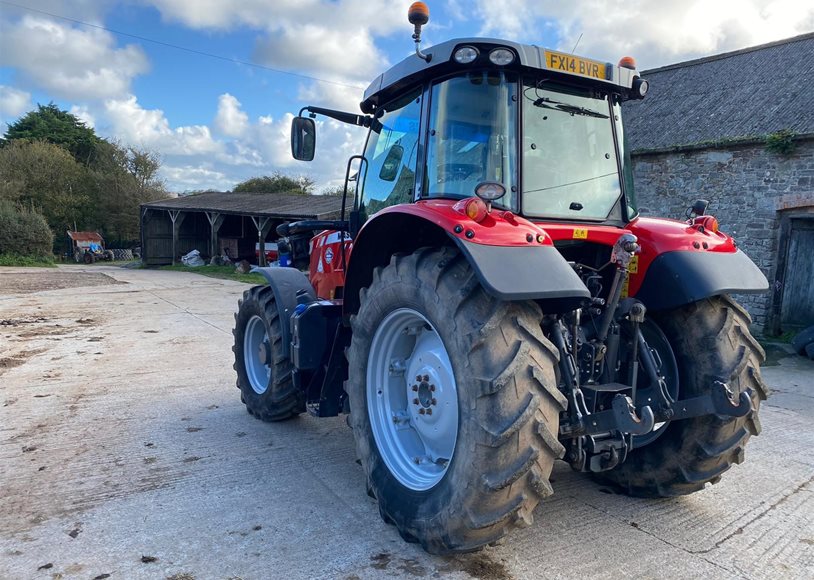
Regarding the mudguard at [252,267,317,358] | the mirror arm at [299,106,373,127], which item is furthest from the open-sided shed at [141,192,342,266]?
the mirror arm at [299,106,373,127]

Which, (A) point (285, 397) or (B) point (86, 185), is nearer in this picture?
(A) point (285, 397)

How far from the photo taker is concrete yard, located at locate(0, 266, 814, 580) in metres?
2.67

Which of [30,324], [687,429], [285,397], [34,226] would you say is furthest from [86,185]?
[687,429]

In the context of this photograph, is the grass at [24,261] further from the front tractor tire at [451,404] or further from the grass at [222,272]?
the front tractor tire at [451,404]

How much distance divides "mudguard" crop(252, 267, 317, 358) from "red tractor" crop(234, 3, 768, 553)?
2.56 ft

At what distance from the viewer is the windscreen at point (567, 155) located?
3.08 meters

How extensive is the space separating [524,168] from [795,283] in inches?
366

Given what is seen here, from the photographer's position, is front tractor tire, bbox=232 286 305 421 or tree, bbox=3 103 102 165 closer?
front tractor tire, bbox=232 286 305 421

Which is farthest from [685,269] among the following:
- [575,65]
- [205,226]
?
[205,226]

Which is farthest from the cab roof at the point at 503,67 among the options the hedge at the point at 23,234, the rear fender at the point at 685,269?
the hedge at the point at 23,234

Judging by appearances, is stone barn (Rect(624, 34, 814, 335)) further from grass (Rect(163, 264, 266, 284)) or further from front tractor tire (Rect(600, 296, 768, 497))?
grass (Rect(163, 264, 266, 284))

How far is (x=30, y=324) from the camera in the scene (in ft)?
32.7

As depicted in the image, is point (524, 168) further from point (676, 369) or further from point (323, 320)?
point (323, 320)

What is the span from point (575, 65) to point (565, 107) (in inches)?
8.8
